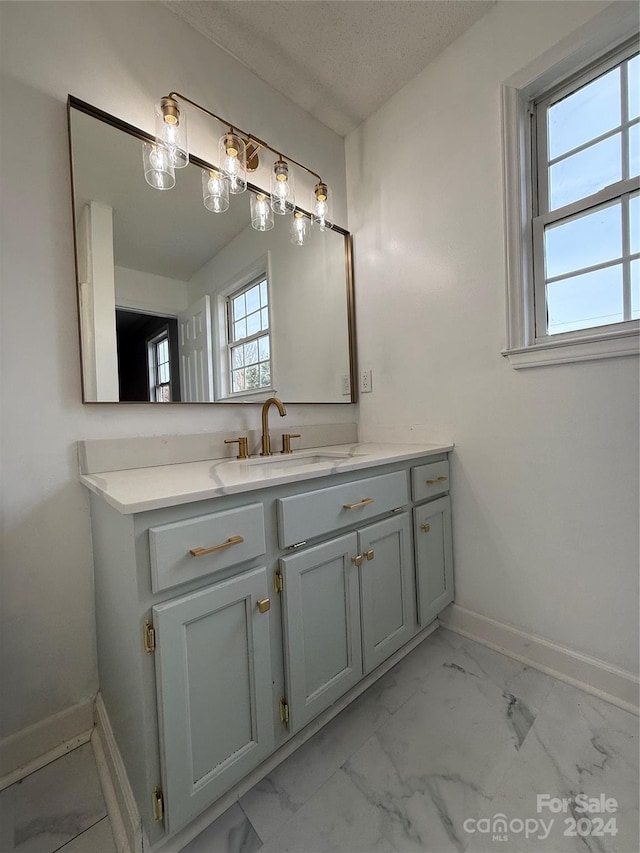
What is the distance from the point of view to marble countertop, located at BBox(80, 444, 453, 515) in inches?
31.8

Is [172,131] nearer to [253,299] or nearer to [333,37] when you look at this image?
[253,299]

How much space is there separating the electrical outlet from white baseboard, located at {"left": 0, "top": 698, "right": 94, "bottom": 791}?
5.59ft

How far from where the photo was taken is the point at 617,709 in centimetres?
122

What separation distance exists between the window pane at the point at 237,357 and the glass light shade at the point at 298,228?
0.65m

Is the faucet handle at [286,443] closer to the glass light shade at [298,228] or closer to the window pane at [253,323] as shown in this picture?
the window pane at [253,323]

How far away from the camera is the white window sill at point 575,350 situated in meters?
1.18

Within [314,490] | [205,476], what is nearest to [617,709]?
[314,490]

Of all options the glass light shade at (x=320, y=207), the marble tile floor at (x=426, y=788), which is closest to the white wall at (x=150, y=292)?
the glass light shade at (x=320, y=207)

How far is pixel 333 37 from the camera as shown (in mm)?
1531

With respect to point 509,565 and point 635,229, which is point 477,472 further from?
point 635,229

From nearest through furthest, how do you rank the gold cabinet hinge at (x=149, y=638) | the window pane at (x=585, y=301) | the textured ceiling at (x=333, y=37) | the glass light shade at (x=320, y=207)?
1. the gold cabinet hinge at (x=149, y=638)
2. the window pane at (x=585, y=301)
3. the textured ceiling at (x=333, y=37)
4. the glass light shade at (x=320, y=207)

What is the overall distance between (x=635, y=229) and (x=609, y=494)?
905 mm

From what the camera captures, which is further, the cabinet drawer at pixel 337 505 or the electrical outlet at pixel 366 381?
the electrical outlet at pixel 366 381

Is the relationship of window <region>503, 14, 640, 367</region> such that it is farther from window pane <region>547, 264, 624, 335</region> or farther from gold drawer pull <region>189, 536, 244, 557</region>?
gold drawer pull <region>189, 536, 244, 557</region>
